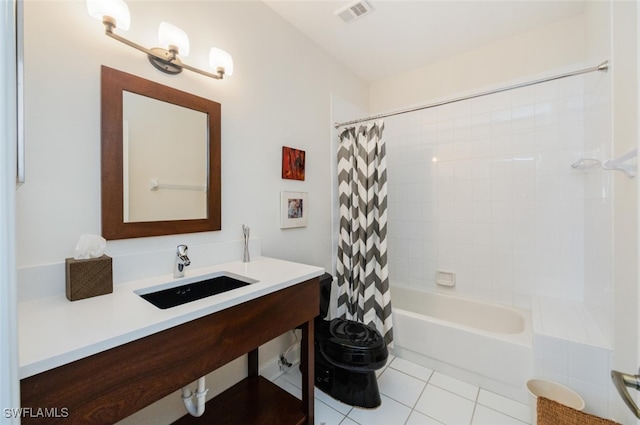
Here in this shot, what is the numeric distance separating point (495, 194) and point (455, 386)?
59.0 inches

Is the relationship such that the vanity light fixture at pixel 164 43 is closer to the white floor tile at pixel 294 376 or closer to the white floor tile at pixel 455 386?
the white floor tile at pixel 294 376

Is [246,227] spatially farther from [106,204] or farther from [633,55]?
[633,55]

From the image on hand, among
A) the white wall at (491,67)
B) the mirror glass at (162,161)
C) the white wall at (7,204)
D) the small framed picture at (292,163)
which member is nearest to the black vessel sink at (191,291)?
the mirror glass at (162,161)

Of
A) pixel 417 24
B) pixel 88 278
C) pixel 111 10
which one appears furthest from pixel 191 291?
pixel 417 24

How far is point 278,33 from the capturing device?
6.15 feet

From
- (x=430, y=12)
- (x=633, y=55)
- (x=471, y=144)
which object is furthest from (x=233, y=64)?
(x=471, y=144)

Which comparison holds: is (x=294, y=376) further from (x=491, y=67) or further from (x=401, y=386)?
(x=491, y=67)

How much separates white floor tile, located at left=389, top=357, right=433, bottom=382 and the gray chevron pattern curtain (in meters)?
0.18

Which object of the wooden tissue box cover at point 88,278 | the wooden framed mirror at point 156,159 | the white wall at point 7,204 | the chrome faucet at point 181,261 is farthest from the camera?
the chrome faucet at point 181,261

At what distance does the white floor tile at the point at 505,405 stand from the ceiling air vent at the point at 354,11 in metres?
2.60

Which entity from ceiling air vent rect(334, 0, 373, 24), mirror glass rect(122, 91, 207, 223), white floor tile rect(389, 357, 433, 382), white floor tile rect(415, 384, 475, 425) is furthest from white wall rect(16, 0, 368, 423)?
white floor tile rect(415, 384, 475, 425)

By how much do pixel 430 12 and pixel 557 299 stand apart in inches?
89.1

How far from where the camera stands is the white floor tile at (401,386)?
1660mm

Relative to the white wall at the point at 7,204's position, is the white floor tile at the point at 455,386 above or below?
below
